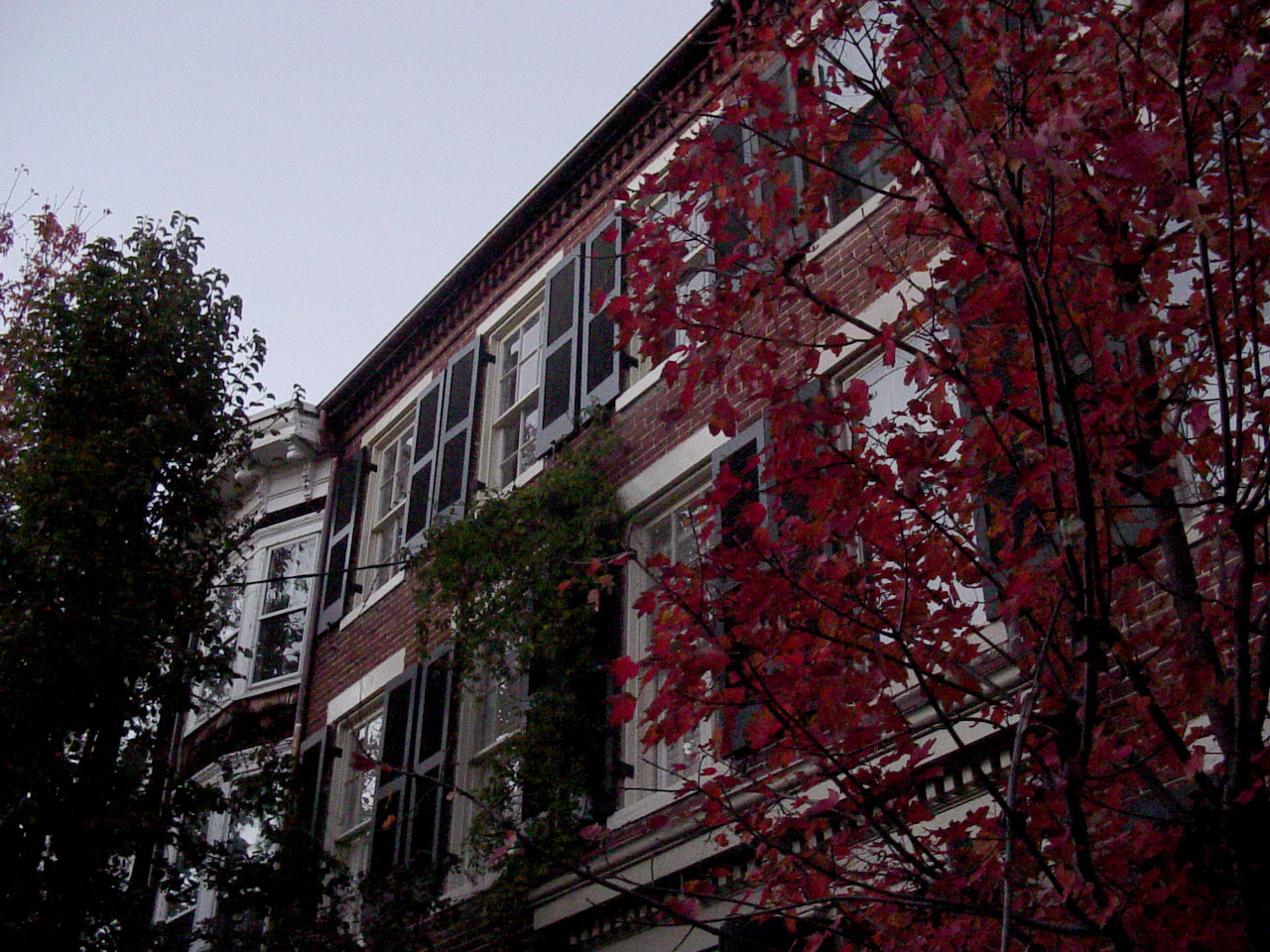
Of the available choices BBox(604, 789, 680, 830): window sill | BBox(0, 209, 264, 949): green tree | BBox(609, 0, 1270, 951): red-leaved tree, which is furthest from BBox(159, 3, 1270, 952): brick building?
BBox(0, 209, 264, 949): green tree

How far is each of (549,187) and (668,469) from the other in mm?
4668

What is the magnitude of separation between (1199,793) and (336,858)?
816 cm

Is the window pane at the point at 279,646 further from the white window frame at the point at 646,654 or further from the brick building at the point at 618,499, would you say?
the white window frame at the point at 646,654

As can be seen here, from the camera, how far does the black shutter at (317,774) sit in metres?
14.1

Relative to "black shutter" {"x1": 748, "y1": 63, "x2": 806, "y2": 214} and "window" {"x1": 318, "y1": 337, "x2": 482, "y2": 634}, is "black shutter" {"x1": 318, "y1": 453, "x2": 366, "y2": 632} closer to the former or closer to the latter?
"window" {"x1": 318, "y1": 337, "x2": 482, "y2": 634}

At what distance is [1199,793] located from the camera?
5.04m

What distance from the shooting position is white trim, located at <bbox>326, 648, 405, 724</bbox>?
14133 mm

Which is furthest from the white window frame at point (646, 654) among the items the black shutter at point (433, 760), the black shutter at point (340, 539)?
the black shutter at point (340, 539)

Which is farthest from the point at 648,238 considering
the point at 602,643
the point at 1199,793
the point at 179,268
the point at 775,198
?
the point at 179,268

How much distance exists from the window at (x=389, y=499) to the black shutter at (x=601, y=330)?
351cm

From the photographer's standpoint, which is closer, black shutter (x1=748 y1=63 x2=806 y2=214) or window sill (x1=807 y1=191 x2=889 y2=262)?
window sill (x1=807 y1=191 x2=889 y2=262)

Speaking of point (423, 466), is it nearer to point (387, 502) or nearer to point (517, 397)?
point (517, 397)

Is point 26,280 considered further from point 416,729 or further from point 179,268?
point 416,729

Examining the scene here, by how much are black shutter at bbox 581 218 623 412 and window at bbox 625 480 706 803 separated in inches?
57.6
